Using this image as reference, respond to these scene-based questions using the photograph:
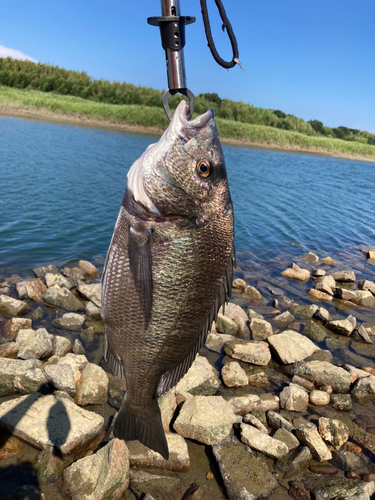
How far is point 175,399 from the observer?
4.04 m

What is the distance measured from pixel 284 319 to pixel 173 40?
5657 mm

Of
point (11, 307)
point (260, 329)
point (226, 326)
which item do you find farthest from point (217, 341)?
point (11, 307)

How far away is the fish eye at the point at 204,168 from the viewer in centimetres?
194

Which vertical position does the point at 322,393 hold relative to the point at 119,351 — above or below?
below

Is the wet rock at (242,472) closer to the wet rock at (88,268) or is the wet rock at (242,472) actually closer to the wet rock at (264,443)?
the wet rock at (264,443)

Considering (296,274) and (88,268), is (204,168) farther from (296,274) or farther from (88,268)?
(296,274)

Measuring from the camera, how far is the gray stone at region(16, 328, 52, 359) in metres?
4.49

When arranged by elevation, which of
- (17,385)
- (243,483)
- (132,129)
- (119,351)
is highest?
(132,129)

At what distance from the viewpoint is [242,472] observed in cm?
333

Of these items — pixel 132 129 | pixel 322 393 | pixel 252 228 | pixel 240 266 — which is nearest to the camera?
pixel 322 393

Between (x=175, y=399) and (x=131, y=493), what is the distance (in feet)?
3.48

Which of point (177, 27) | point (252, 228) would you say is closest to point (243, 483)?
point (177, 27)

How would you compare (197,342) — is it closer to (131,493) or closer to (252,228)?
(131,493)

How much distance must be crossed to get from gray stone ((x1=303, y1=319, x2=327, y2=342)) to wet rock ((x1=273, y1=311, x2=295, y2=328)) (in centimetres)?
35
